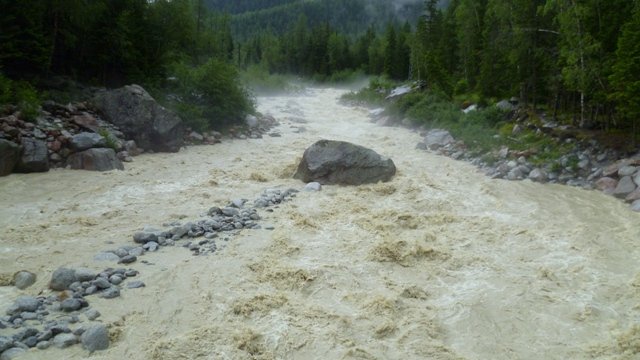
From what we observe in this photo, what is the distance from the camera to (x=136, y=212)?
536 inches

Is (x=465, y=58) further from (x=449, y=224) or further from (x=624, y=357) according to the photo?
(x=624, y=357)

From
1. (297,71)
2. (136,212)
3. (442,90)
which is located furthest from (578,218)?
(297,71)

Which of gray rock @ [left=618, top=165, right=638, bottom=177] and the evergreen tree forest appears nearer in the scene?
gray rock @ [left=618, top=165, right=638, bottom=177]

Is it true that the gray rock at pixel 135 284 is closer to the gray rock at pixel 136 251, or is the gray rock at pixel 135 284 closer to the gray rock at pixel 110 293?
the gray rock at pixel 110 293

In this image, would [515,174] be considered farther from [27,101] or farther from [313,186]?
[27,101]

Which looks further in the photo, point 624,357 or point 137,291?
point 137,291

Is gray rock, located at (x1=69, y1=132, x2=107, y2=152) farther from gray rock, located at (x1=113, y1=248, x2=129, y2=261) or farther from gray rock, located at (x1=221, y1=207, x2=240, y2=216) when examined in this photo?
gray rock, located at (x1=113, y1=248, x2=129, y2=261)

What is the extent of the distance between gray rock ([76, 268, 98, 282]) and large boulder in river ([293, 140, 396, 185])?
9286mm

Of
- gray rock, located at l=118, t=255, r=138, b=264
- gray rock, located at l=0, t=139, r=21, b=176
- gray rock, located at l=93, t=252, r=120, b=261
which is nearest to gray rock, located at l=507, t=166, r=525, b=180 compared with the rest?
gray rock, located at l=118, t=255, r=138, b=264

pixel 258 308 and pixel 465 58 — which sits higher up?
pixel 465 58

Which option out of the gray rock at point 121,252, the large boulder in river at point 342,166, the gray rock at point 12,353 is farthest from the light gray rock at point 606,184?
the gray rock at point 12,353

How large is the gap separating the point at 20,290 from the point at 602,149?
19.6m

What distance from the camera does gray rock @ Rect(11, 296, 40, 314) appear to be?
7.90m

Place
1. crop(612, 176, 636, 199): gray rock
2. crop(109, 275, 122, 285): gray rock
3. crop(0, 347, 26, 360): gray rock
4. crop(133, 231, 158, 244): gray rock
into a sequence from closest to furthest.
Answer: crop(0, 347, 26, 360): gray rock → crop(109, 275, 122, 285): gray rock → crop(133, 231, 158, 244): gray rock → crop(612, 176, 636, 199): gray rock
